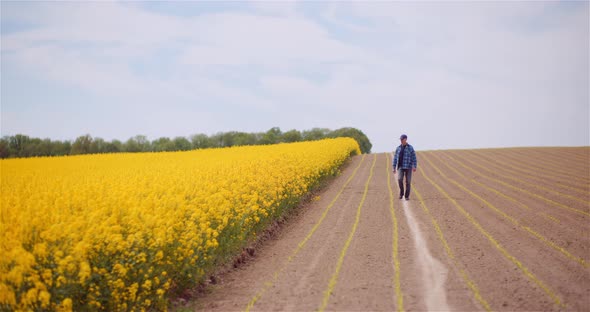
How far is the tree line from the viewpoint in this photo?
5016 centimetres

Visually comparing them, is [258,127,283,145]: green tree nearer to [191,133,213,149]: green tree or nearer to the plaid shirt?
[191,133,213,149]: green tree

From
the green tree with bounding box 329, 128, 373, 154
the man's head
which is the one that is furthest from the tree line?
the man's head

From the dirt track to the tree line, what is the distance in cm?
4325

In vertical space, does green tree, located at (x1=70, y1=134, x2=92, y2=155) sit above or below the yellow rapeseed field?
above

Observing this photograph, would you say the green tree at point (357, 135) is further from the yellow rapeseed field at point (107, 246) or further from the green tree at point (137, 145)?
the yellow rapeseed field at point (107, 246)

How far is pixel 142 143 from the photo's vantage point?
255ft

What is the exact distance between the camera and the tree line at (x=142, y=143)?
→ 50156mm

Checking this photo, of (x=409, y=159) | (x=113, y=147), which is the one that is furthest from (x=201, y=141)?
(x=409, y=159)

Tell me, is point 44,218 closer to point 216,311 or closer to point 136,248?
point 136,248

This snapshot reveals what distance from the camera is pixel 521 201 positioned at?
1602 centimetres

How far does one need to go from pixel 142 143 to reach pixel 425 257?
241 feet

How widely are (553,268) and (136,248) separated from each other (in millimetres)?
6888

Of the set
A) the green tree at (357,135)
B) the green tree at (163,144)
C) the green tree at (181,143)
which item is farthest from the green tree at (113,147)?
the green tree at (357,135)

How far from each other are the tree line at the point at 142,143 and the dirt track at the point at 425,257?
43.3 m
